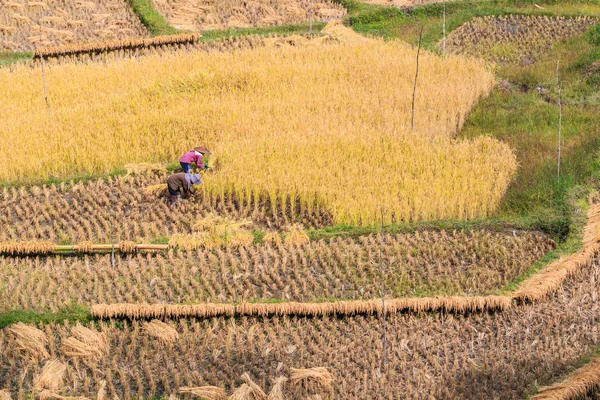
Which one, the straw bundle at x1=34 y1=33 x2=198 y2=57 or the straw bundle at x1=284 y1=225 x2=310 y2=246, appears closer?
the straw bundle at x1=284 y1=225 x2=310 y2=246

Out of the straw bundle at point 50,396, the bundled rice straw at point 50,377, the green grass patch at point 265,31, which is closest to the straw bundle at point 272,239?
the bundled rice straw at point 50,377

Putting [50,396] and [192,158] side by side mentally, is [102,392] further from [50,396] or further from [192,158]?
[192,158]

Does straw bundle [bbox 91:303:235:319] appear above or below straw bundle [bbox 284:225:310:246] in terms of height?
below

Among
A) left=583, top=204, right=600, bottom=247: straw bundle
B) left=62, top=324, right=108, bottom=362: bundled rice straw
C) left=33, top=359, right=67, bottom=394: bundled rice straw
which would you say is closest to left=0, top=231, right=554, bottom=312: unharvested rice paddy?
left=583, top=204, right=600, bottom=247: straw bundle

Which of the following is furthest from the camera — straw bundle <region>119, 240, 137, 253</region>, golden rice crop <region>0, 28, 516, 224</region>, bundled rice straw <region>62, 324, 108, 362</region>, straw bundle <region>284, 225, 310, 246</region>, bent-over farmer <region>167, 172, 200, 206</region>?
golden rice crop <region>0, 28, 516, 224</region>

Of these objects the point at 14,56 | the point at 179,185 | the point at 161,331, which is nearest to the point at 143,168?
the point at 179,185

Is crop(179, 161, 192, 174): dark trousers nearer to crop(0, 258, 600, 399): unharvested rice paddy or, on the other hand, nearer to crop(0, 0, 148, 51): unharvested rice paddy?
crop(0, 258, 600, 399): unharvested rice paddy

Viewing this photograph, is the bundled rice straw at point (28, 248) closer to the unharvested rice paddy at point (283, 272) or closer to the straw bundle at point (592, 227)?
the unharvested rice paddy at point (283, 272)
